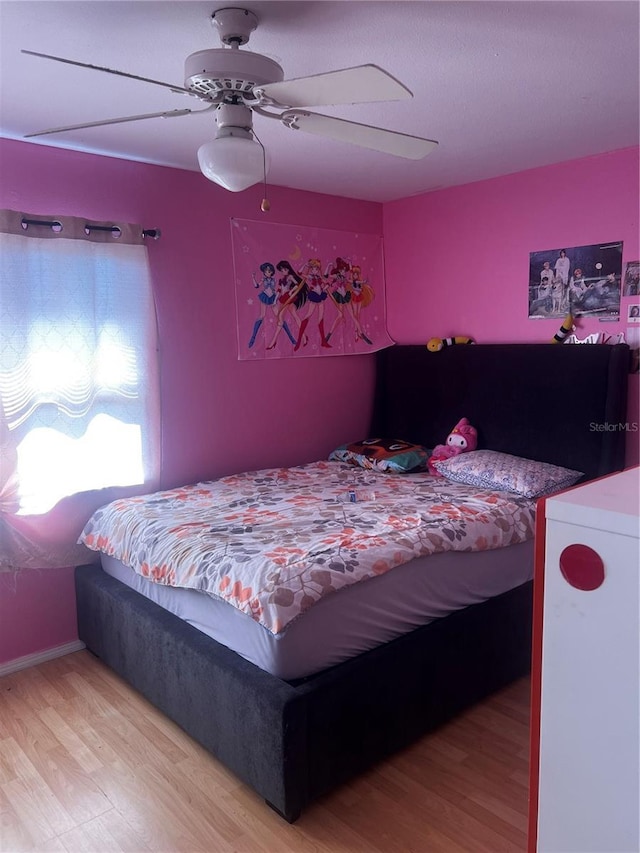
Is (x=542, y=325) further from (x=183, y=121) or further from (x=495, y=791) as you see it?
(x=495, y=791)

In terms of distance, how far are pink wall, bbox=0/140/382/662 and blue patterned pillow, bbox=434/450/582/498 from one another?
40.9 inches

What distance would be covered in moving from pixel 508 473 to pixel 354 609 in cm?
132

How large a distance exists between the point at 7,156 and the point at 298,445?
2.20 metres

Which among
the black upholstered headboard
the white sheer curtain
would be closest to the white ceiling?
the white sheer curtain

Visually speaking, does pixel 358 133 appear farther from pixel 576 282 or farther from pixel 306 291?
pixel 306 291

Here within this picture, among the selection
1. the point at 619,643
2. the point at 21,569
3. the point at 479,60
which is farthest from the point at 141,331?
the point at 619,643

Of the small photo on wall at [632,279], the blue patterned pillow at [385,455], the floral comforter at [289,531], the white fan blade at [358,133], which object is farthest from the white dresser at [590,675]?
the blue patterned pillow at [385,455]

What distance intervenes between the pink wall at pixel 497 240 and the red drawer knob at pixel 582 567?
104 inches

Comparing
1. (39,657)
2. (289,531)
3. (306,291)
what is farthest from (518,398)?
(39,657)

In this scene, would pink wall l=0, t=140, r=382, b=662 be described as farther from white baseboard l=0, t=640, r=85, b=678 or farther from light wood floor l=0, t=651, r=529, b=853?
light wood floor l=0, t=651, r=529, b=853

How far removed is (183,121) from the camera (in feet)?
8.52

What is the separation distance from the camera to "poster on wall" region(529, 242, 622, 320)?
3.21 metres

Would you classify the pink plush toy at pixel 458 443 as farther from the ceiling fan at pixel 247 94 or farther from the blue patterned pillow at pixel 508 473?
the ceiling fan at pixel 247 94

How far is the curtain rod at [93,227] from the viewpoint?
9.39ft
